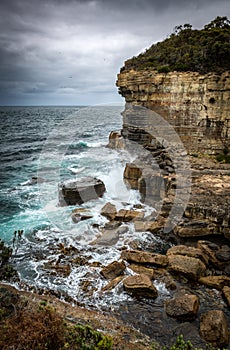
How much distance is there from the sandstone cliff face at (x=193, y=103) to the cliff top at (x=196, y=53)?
148 cm

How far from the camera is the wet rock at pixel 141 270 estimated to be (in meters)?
12.0

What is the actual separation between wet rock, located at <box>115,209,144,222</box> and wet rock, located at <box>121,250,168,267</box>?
4.14 m

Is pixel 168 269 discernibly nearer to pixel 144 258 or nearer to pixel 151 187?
pixel 144 258

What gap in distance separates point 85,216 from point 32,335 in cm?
1173

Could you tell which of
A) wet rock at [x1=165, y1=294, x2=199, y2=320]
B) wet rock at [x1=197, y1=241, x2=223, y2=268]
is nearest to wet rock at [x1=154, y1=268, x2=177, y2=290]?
wet rock at [x1=165, y1=294, x2=199, y2=320]

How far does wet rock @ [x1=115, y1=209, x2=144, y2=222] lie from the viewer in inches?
688

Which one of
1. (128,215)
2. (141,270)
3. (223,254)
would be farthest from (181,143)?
(141,270)

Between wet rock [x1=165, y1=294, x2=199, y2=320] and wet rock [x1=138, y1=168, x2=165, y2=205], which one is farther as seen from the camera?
wet rock [x1=138, y1=168, x2=165, y2=205]

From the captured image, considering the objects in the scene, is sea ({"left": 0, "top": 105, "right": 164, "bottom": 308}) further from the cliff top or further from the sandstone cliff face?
the cliff top

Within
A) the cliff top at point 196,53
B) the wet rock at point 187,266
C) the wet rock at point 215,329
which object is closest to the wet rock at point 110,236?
the wet rock at point 187,266

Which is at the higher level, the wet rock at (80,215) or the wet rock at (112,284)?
the wet rock at (80,215)

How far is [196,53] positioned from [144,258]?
72.7ft

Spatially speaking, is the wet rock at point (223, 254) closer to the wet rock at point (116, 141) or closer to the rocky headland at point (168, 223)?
the rocky headland at point (168, 223)

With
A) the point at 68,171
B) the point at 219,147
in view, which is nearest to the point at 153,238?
the point at 219,147
